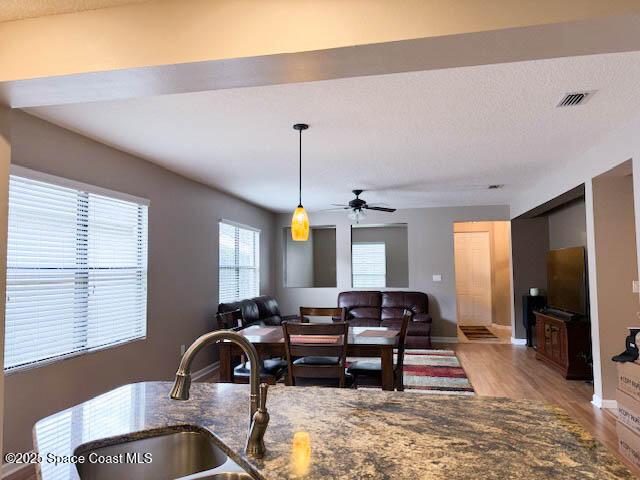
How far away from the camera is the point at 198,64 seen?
169 centimetres

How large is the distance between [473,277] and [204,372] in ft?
23.2

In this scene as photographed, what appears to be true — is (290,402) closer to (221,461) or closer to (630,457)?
(221,461)

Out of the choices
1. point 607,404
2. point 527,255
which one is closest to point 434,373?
point 607,404

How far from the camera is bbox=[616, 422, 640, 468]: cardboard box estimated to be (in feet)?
9.53

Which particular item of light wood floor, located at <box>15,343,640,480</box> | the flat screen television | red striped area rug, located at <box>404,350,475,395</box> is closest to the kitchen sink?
light wood floor, located at <box>15,343,640,480</box>

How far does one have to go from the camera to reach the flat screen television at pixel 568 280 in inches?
205

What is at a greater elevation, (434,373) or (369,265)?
(369,265)

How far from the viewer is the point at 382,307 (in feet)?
26.0

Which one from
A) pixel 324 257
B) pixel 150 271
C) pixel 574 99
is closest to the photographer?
pixel 574 99

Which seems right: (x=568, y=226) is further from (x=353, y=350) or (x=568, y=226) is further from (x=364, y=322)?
(x=353, y=350)

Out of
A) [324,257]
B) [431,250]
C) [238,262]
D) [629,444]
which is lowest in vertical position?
[629,444]

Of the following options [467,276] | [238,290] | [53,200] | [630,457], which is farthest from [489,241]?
[53,200]

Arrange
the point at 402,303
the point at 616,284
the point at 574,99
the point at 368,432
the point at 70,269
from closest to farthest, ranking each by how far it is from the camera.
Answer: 1. the point at 368,432
2. the point at 574,99
3. the point at 70,269
4. the point at 616,284
5. the point at 402,303

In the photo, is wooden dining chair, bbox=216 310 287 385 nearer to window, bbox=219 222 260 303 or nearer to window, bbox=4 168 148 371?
window, bbox=4 168 148 371
